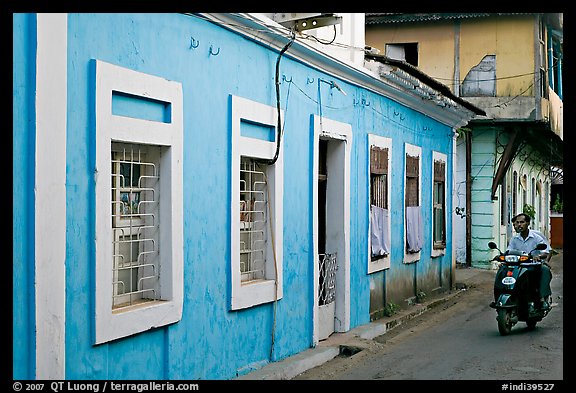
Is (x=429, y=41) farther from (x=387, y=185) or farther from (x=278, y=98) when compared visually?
(x=278, y=98)

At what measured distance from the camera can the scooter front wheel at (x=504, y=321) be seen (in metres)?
10.3

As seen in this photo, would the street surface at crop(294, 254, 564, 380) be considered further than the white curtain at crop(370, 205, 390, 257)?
No

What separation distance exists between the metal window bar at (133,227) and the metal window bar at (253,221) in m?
1.84

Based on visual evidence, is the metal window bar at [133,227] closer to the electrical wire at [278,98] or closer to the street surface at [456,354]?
the electrical wire at [278,98]

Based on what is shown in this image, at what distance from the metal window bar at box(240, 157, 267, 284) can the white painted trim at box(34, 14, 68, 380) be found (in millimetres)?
3296

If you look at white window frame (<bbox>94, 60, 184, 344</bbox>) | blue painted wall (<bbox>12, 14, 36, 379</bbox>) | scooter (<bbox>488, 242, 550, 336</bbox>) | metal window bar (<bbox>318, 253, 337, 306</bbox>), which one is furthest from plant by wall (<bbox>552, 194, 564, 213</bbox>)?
blue painted wall (<bbox>12, 14, 36, 379</bbox>)

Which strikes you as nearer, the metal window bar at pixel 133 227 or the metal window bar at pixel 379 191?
the metal window bar at pixel 133 227

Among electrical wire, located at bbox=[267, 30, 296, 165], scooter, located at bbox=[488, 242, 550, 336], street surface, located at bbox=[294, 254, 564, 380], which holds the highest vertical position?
electrical wire, located at bbox=[267, 30, 296, 165]

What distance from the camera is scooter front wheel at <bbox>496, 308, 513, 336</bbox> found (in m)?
10.3

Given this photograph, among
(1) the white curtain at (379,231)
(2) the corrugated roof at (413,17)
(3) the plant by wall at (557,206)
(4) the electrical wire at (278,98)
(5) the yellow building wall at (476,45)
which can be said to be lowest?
(1) the white curtain at (379,231)

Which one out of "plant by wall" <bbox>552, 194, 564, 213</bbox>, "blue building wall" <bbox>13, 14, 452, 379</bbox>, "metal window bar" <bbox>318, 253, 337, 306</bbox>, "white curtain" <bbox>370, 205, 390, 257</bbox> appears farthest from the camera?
"plant by wall" <bbox>552, 194, 564, 213</bbox>

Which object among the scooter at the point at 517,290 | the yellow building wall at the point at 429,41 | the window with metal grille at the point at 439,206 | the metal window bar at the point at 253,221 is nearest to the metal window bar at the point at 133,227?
the metal window bar at the point at 253,221

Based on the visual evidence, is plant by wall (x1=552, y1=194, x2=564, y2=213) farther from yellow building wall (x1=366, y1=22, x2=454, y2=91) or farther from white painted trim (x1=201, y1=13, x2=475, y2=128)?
white painted trim (x1=201, y1=13, x2=475, y2=128)
